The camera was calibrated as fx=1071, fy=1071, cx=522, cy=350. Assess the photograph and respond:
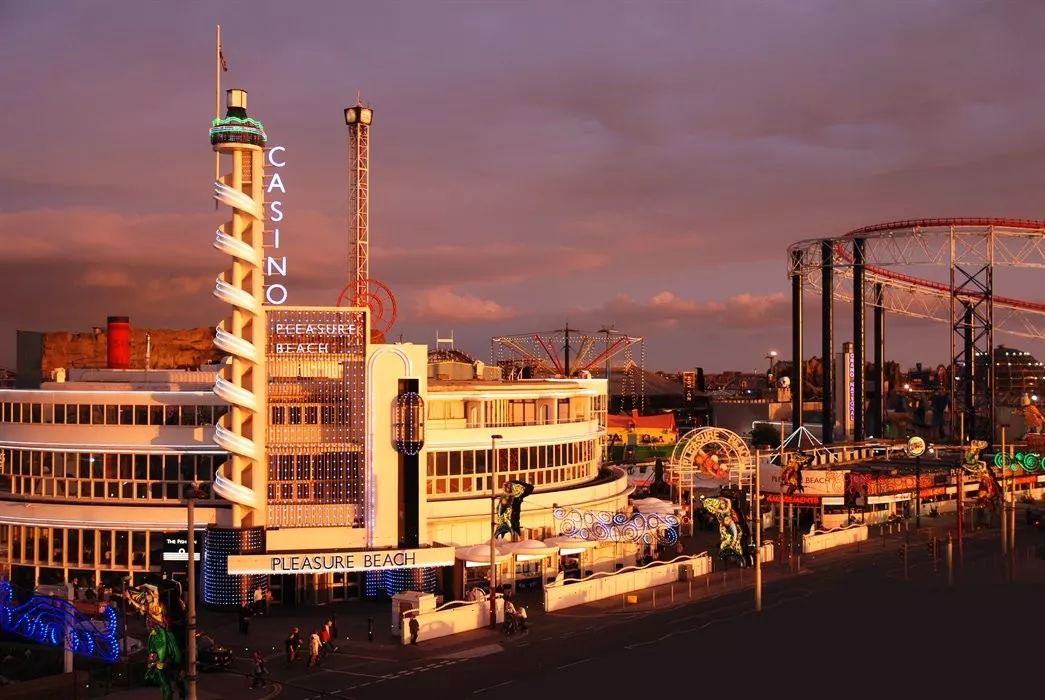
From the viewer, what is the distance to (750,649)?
123ft

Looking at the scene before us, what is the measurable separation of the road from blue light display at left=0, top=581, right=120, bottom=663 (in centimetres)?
590

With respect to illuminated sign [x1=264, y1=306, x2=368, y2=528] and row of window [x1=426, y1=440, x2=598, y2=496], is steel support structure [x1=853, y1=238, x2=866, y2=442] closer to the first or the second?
row of window [x1=426, y1=440, x2=598, y2=496]

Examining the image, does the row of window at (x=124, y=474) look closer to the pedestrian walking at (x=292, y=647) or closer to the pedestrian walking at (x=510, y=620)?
the pedestrian walking at (x=292, y=647)

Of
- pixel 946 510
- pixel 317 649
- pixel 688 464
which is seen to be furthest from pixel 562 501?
pixel 946 510

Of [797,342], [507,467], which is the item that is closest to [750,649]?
[507,467]

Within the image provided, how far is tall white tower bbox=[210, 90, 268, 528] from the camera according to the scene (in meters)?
44.8

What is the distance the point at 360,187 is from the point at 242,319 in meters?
19.6

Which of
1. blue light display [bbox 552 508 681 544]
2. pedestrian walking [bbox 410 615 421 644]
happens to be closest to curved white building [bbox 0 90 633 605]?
blue light display [bbox 552 508 681 544]

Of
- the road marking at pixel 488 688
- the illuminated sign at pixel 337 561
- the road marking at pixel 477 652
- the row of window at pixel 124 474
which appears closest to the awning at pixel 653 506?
the illuminated sign at pixel 337 561

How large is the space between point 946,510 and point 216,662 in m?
59.1

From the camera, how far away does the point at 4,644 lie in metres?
39.5

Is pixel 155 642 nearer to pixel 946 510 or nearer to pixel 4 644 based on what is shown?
pixel 4 644

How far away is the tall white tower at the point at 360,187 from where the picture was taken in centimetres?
6266

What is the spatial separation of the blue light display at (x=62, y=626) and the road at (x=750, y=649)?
5896mm
